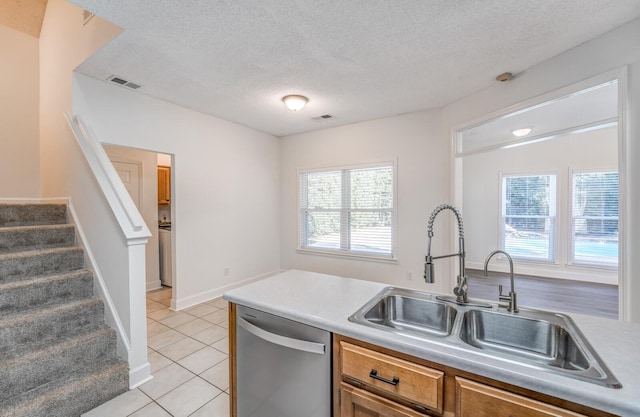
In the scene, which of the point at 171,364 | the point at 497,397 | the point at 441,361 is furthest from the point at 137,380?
the point at 497,397

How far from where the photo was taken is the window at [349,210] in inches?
168

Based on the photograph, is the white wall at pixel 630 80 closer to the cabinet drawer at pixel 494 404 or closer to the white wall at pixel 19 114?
the cabinet drawer at pixel 494 404

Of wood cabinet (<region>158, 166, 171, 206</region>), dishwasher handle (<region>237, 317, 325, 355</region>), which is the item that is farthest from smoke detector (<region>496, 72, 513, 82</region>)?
wood cabinet (<region>158, 166, 171, 206</region>)

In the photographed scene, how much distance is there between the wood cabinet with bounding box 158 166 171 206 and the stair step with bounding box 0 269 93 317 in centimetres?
275

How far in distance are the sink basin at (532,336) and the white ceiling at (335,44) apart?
6.34 ft

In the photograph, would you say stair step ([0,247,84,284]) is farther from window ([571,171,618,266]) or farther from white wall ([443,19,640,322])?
window ([571,171,618,266])

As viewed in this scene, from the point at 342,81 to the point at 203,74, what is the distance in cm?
143

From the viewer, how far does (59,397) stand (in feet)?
5.71

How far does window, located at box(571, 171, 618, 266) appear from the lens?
4695mm

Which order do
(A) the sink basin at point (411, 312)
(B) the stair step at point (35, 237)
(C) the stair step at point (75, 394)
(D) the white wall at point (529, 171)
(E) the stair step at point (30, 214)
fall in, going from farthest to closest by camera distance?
(D) the white wall at point (529, 171) < (E) the stair step at point (30, 214) < (B) the stair step at point (35, 237) < (C) the stair step at point (75, 394) < (A) the sink basin at point (411, 312)

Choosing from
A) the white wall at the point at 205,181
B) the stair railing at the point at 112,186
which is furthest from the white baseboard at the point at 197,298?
the stair railing at the point at 112,186

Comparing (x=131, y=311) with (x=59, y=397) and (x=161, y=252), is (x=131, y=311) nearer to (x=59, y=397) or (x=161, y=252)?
(x=59, y=397)

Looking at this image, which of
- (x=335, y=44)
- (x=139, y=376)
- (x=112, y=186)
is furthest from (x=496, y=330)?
(x=112, y=186)

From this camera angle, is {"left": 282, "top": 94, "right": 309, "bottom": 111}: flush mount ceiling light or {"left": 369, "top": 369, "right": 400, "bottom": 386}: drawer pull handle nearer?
{"left": 369, "top": 369, "right": 400, "bottom": 386}: drawer pull handle
